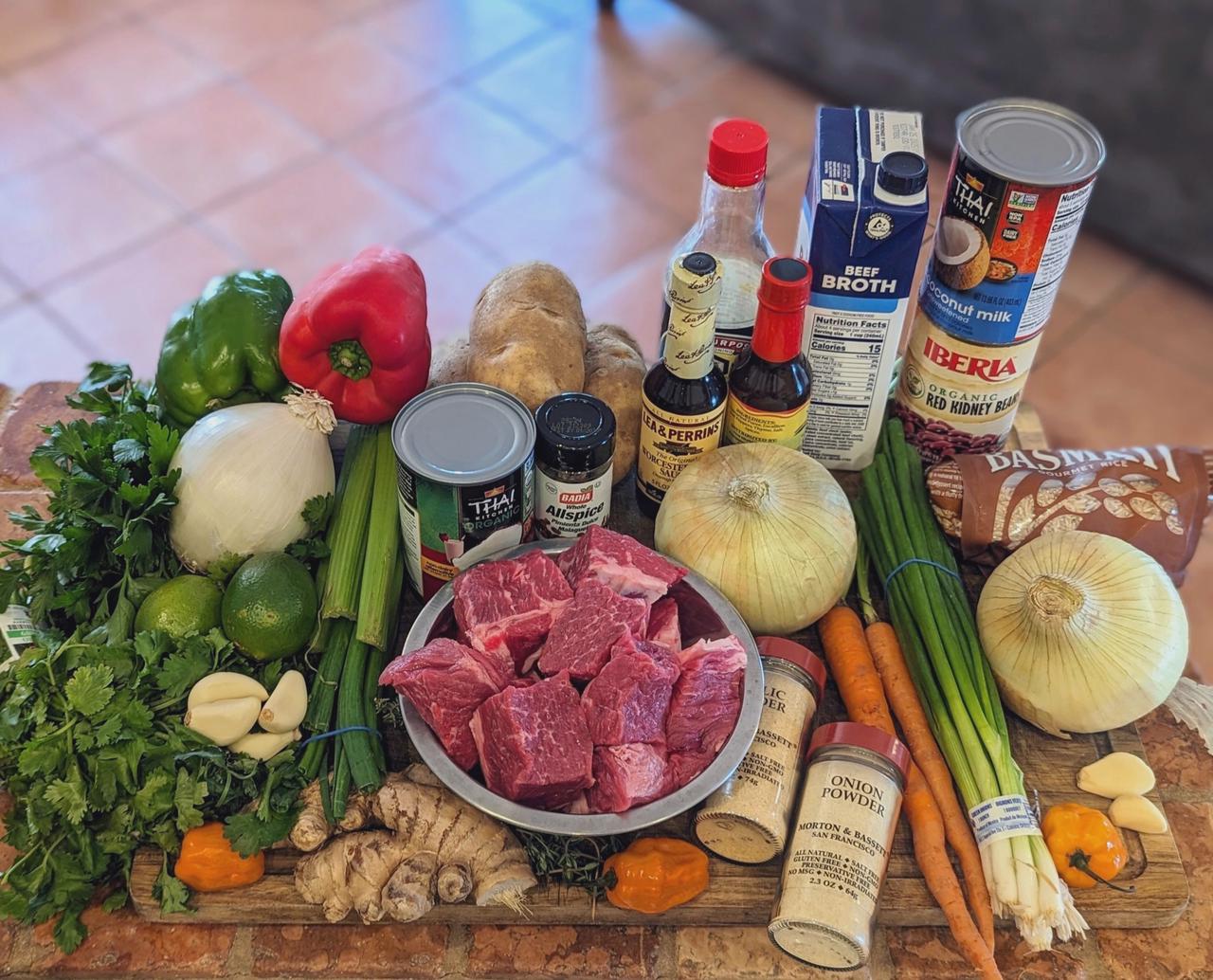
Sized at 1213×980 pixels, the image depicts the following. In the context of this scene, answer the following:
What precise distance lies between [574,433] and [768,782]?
0.45m

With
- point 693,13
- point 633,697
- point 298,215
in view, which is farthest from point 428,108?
point 633,697

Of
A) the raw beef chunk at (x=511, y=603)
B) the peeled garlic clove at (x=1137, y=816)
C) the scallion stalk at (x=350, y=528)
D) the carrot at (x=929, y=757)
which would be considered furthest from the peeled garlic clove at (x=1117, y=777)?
the scallion stalk at (x=350, y=528)

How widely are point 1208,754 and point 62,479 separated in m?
1.44

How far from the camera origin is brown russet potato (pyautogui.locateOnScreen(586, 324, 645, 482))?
62.9 inches

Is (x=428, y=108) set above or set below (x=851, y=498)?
below

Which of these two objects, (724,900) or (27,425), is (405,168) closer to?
(27,425)

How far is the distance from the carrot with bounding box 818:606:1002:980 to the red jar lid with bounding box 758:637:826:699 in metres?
0.06

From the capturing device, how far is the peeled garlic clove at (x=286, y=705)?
4.39 ft

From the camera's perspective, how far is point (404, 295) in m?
1.54

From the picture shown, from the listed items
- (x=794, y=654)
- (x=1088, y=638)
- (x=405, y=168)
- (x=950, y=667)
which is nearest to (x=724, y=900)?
(x=794, y=654)

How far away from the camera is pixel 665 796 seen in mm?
1240

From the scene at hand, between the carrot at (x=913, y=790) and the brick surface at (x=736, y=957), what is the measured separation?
0.36ft

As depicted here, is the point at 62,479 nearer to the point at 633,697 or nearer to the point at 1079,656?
the point at 633,697

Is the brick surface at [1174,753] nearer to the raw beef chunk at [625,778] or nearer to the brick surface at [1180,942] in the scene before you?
the brick surface at [1180,942]
